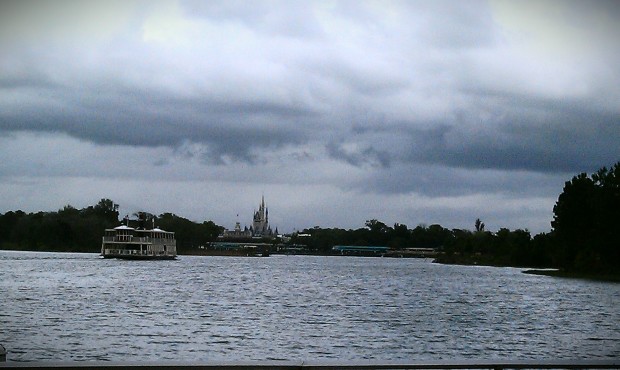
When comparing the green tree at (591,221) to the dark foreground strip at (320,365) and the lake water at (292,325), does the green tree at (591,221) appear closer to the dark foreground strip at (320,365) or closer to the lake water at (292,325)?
the lake water at (292,325)

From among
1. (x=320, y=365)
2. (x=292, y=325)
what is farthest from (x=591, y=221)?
(x=320, y=365)

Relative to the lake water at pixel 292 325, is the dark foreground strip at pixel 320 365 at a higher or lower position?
higher

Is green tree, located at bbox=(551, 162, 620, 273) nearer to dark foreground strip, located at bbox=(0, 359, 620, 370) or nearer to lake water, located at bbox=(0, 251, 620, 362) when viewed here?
lake water, located at bbox=(0, 251, 620, 362)

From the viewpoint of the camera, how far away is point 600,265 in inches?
6132

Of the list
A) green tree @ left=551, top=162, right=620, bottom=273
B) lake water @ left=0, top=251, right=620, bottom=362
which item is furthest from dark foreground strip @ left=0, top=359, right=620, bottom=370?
green tree @ left=551, top=162, right=620, bottom=273

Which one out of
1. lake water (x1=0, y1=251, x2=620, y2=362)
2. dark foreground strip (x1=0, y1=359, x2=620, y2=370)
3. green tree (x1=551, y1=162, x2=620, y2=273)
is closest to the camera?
dark foreground strip (x1=0, y1=359, x2=620, y2=370)

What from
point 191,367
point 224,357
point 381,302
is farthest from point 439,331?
point 191,367

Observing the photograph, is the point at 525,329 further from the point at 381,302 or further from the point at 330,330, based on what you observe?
the point at 381,302

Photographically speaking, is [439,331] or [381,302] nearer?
[439,331]

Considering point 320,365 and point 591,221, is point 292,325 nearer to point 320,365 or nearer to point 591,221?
point 320,365

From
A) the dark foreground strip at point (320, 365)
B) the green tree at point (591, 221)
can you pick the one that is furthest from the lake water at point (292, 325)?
the green tree at point (591, 221)

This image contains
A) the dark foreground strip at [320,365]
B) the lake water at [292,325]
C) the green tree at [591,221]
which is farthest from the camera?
the green tree at [591,221]

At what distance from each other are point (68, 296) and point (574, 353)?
186 feet

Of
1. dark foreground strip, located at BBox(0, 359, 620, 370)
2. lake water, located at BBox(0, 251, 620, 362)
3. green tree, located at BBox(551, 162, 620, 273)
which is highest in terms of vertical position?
green tree, located at BBox(551, 162, 620, 273)
